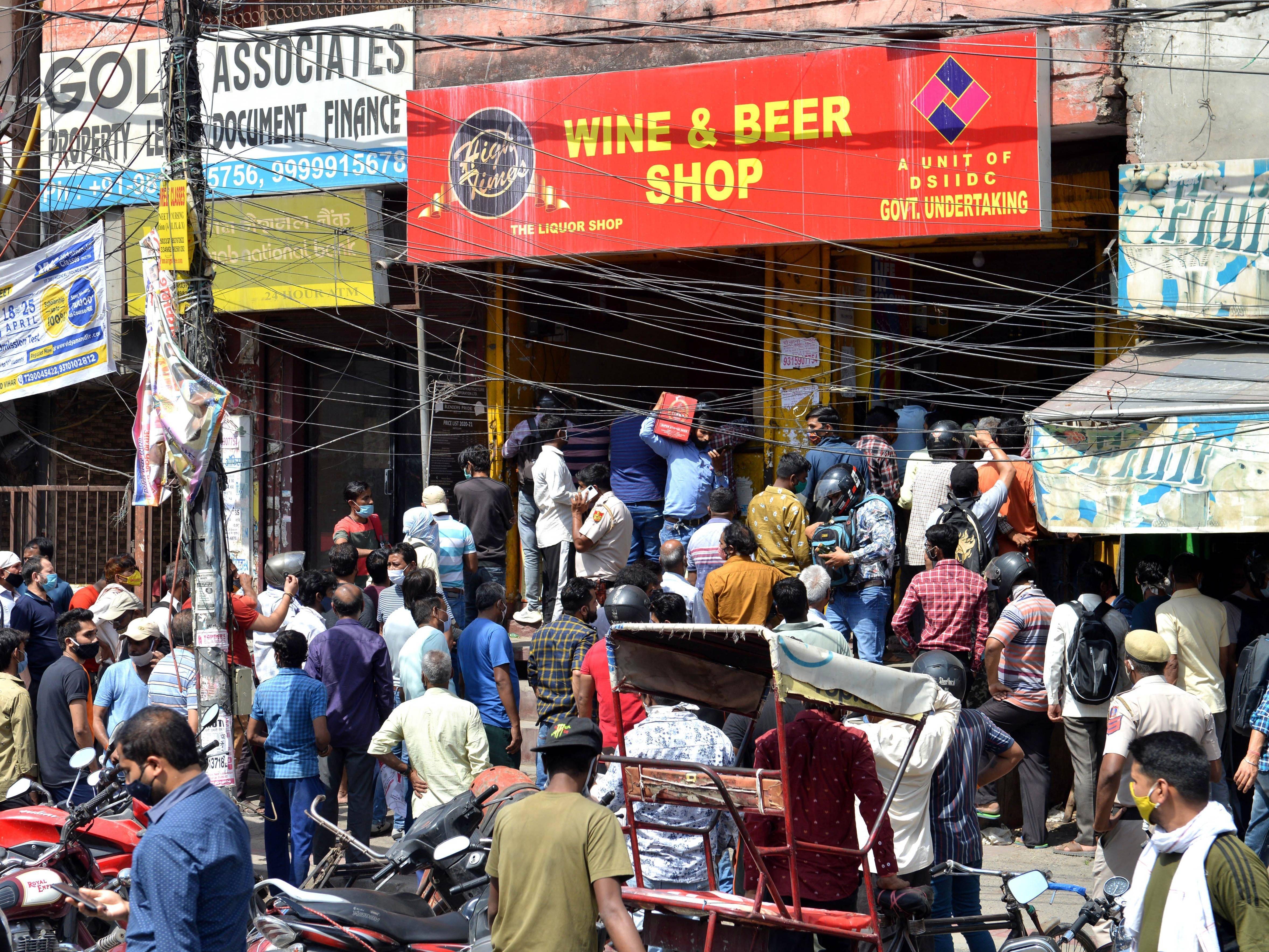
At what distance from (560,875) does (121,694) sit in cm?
514

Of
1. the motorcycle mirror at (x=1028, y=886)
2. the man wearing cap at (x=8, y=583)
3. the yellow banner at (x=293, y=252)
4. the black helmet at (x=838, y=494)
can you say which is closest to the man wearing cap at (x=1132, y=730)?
the motorcycle mirror at (x=1028, y=886)

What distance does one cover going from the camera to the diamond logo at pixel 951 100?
10469 mm

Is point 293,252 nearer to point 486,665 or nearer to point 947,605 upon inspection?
point 486,665

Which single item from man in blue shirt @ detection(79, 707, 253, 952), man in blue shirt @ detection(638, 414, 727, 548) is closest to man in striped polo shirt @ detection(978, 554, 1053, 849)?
man in blue shirt @ detection(638, 414, 727, 548)

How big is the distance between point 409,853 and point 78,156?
11.2m

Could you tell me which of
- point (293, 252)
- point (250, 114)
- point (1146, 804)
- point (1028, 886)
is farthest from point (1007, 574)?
point (250, 114)

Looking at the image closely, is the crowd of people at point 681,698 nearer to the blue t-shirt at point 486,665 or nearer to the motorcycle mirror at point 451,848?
the blue t-shirt at point 486,665

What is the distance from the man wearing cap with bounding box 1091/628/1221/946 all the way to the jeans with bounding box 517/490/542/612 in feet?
20.8

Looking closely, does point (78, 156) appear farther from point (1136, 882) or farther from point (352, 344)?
point (1136, 882)

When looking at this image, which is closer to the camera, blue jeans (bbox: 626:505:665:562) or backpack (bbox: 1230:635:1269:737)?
backpack (bbox: 1230:635:1269:737)

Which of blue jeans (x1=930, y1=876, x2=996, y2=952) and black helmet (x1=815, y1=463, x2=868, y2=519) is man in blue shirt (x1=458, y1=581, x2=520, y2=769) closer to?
black helmet (x1=815, y1=463, x2=868, y2=519)

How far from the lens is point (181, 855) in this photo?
4074mm

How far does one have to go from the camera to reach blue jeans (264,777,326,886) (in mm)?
7836

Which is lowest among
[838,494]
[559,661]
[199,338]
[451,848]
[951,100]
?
[451,848]
